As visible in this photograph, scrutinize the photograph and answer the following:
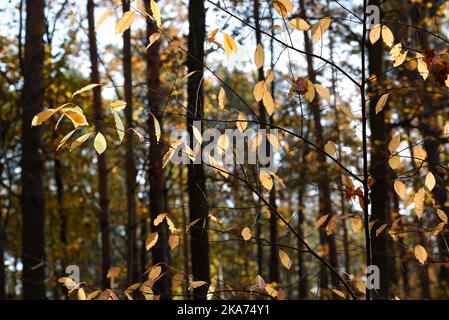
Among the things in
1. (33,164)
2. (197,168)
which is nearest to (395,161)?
(197,168)

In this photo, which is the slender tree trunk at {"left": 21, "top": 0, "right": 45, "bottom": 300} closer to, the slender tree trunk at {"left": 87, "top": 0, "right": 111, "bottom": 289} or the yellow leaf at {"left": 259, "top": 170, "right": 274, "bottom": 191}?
the slender tree trunk at {"left": 87, "top": 0, "right": 111, "bottom": 289}

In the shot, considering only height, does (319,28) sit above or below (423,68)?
above

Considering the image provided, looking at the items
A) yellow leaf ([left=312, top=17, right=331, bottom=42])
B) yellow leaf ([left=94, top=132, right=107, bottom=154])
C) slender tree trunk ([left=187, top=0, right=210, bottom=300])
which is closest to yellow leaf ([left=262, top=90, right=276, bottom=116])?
yellow leaf ([left=312, top=17, right=331, bottom=42])

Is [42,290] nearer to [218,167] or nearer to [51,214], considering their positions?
[218,167]

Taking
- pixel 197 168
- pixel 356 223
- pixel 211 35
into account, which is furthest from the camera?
pixel 197 168

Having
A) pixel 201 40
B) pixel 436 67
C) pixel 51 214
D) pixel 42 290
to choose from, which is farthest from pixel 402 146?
pixel 51 214

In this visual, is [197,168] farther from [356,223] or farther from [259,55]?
[259,55]

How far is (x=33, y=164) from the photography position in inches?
257

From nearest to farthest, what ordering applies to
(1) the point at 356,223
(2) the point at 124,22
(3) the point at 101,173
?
(2) the point at 124,22
(1) the point at 356,223
(3) the point at 101,173

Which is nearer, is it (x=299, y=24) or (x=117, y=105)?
(x=117, y=105)

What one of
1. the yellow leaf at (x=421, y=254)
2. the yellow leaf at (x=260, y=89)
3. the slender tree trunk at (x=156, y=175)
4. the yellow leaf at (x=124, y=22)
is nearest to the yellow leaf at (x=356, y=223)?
the yellow leaf at (x=421, y=254)
